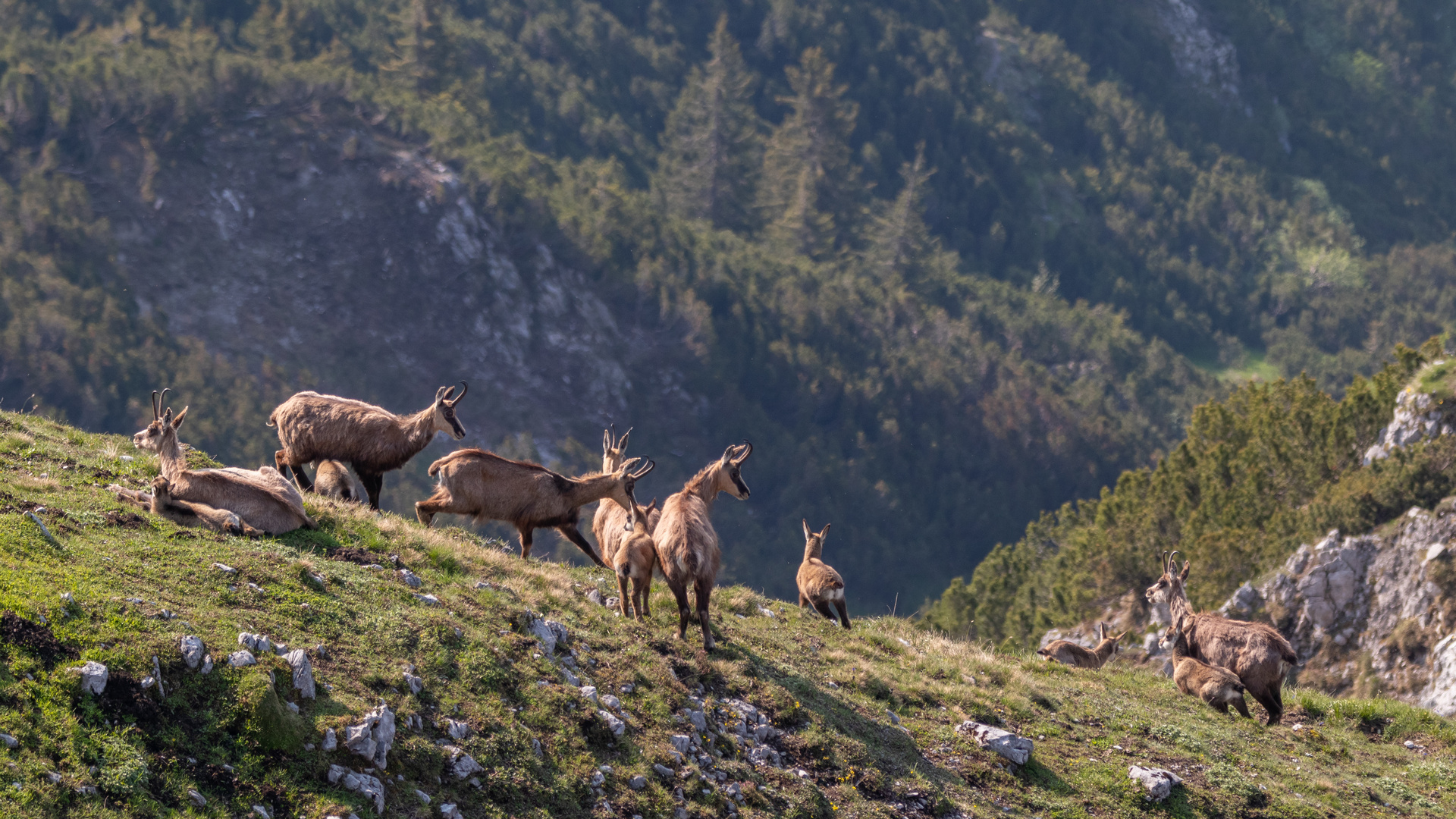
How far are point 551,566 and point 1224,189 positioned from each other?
397 feet

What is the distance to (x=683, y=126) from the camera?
103062mm

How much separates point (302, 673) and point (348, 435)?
24.7ft

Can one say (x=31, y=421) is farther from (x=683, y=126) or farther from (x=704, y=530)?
(x=683, y=126)

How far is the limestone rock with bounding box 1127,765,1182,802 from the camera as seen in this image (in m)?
12.5

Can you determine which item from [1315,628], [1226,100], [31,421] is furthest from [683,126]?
[31,421]

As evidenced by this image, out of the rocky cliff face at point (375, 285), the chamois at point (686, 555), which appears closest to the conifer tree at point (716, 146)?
the rocky cliff face at point (375, 285)

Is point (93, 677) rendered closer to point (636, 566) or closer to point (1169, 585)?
point (636, 566)

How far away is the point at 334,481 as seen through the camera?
15977mm

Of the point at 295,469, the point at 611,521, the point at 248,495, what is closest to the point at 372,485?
the point at 295,469

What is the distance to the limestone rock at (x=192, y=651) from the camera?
8.77 metres

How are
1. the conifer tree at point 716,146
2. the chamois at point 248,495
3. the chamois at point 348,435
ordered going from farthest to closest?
the conifer tree at point 716,146 < the chamois at point 348,435 < the chamois at point 248,495

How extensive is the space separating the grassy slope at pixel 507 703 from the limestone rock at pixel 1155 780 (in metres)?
0.13

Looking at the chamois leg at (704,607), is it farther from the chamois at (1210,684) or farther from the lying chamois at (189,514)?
the chamois at (1210,684)

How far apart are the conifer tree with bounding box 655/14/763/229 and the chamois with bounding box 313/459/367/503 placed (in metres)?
80.3
